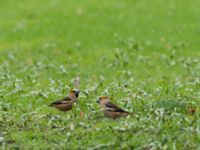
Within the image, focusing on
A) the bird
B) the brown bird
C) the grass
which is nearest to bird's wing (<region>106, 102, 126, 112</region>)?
the bird

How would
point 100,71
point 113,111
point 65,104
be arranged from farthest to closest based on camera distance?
1. point 100,71
2. point 65,104
3. point 113,111

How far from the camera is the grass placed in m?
9.39

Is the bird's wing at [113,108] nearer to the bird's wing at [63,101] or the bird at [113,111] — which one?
the bird at [113,111]

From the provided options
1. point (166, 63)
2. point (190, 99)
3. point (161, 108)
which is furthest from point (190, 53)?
point (161, 108)

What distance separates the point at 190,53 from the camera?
1745 cm

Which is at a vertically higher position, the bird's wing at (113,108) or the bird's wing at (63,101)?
the bird's wing at (63,101)

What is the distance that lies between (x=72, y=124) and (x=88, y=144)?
853 mm

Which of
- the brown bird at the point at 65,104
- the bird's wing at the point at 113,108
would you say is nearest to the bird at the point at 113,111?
the bird's wing at the point at 113,108

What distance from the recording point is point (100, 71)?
50.8 feet

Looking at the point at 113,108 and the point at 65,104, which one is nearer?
the point at 113,108

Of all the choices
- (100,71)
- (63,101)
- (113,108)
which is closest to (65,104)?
(63,101)

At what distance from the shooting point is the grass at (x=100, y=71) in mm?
9392

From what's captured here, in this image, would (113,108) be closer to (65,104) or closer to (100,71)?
(65,104)

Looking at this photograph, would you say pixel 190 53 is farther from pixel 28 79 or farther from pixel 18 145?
pixel 18 145
